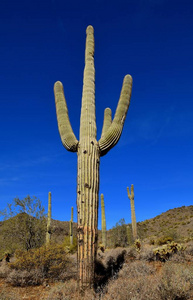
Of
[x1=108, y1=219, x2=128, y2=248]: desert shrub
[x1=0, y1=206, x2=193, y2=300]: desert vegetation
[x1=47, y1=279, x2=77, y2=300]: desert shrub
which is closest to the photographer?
[x1=0, y1=206, x2=193, y2=300]: desert vegetation

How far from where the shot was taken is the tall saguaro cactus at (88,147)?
5.45m

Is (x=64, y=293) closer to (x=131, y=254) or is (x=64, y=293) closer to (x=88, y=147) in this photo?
(x=88, y=147)

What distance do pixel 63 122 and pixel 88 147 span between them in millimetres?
→ 1383

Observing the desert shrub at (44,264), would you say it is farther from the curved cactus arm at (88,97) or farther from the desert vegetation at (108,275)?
the curved cactus arm at (88,97)

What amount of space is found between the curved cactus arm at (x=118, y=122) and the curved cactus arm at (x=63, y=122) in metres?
0.83

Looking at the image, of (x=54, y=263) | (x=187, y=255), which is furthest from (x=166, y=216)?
(x=54, y=263)

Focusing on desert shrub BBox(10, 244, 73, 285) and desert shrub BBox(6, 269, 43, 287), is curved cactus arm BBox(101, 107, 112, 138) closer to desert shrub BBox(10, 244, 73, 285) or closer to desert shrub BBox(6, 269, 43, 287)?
desert shrub BBox(10, 244, 73, 285)

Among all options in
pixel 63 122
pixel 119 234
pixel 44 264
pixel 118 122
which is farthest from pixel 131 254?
pixel 119 234

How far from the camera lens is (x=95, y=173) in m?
6.16

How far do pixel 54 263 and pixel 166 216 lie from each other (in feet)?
128

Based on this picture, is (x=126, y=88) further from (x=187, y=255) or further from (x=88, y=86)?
(x=187, y=255)

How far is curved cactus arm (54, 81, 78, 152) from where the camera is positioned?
6636 millimetres

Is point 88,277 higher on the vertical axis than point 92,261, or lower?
lower

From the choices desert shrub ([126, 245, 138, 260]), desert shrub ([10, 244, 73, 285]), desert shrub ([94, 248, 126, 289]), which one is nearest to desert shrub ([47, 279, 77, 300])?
desert shrub ([10, 244, 73, 285])
